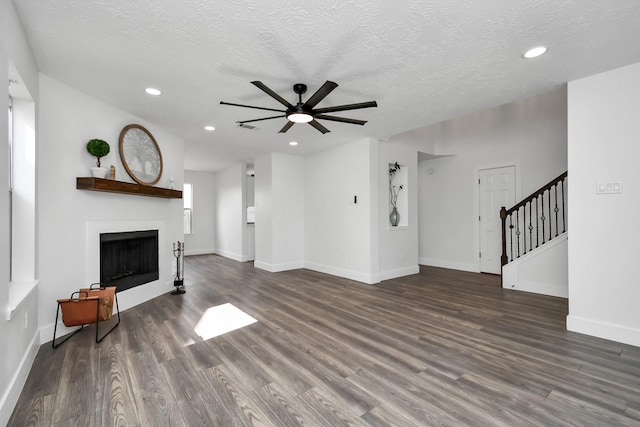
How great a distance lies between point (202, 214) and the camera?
340 inches

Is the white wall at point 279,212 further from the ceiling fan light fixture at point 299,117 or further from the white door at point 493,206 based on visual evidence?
the white door at point 493,206

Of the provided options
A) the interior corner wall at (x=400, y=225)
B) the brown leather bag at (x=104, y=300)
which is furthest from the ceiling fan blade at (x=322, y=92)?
the interior corner wall at (x=400, y=225)

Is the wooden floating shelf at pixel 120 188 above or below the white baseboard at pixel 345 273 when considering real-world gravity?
above

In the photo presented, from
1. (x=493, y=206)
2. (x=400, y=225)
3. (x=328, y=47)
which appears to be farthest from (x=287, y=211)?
(x=328, y=47)

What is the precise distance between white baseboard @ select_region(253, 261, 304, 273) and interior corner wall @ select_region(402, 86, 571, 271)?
9.81 ft

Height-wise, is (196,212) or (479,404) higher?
(196,212)

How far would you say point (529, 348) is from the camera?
2.54 meters

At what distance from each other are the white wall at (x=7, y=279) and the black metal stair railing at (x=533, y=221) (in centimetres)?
581

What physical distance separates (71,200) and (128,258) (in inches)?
41.8

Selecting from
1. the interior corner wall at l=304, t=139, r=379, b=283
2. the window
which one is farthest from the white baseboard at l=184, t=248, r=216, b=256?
the interior corner wall at l=304, t=139, r=379, b=283

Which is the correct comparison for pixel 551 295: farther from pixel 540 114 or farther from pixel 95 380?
pixel 95 380

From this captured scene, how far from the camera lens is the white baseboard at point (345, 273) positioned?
16.5 ft

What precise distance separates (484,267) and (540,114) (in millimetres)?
2969

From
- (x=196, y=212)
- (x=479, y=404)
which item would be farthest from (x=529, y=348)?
(x=196, y=212)
